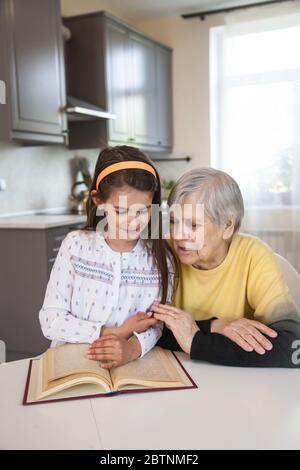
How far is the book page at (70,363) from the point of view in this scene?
910 millimetres

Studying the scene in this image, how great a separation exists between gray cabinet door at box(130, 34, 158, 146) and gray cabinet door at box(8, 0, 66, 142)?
1.14 m

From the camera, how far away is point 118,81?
386 centimetres

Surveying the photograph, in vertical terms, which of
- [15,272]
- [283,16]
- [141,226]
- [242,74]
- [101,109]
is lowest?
[15,272]

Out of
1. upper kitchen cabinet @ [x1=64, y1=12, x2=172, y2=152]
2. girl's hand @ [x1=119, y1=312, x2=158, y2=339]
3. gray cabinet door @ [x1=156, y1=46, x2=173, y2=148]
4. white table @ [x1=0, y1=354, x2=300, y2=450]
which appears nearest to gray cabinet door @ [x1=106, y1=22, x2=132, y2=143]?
upper kitchen cabinet @ [x1=64, y1=12, x2=172, y2=152]

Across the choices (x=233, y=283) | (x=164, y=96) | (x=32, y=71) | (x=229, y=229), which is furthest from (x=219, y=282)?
(x=164, y=96)

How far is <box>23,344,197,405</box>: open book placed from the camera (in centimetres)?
86

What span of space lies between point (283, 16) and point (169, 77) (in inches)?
48.4

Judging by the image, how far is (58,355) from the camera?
40.6 inches

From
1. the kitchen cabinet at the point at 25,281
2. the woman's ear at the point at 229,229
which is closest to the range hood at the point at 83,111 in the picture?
the kitchen cabinet at the point at 25,281

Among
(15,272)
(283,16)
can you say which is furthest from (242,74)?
(15,272)

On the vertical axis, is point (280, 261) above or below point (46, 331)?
above

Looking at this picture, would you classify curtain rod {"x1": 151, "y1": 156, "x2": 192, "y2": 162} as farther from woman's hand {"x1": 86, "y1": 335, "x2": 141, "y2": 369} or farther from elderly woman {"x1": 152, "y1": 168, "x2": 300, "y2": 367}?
woman's hand {"x1": 86, "y1": 335, "x2": 141, "y2": 369}

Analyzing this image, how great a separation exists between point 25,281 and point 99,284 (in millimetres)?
1680
